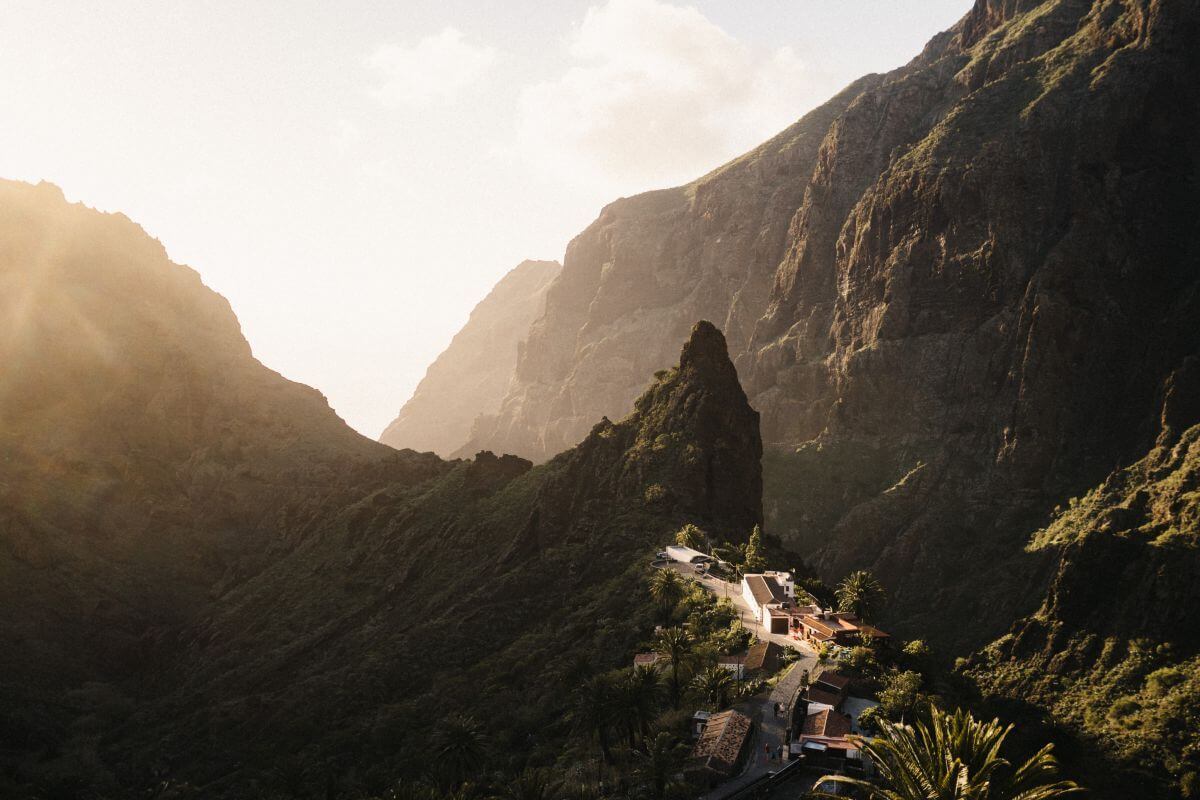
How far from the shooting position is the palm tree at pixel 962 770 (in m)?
29.8

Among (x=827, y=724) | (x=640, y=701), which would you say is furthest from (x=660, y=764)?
(x=827, y=724)

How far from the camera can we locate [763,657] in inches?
2820

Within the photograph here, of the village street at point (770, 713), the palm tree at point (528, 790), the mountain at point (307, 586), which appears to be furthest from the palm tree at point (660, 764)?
the mountain at point (307, 586)

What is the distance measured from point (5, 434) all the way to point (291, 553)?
63.7m

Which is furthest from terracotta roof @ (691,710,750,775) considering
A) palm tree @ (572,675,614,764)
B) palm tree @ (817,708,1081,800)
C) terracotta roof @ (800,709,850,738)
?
palm tree @ (817,708,1081,800)

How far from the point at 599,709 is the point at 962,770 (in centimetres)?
3298

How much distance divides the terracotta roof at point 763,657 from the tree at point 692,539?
38.2 metres

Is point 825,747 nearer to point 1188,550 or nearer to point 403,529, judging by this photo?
point 1188,550

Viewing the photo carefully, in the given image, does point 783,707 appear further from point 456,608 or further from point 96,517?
point 96,517

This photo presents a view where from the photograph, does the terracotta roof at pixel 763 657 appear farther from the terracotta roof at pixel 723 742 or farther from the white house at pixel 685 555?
the white house at pixel 685 555

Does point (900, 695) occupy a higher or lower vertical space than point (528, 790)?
higher

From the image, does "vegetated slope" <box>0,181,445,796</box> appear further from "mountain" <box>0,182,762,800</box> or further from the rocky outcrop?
the rocky outcrop

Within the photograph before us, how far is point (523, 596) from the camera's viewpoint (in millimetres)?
120375

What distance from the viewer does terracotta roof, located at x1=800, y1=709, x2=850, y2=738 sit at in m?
55.2
